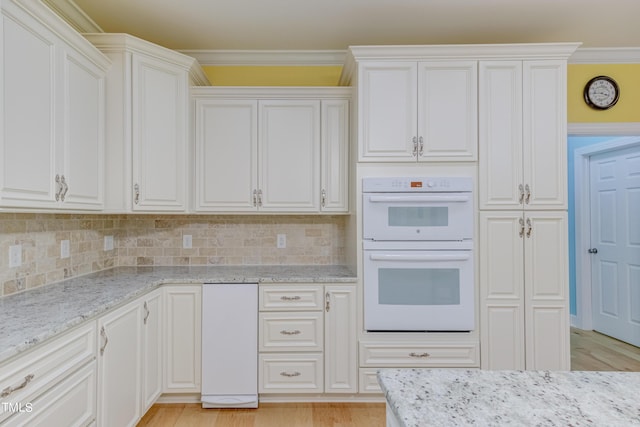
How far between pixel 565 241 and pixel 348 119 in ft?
5.74

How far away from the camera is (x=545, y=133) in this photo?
8.26 feet

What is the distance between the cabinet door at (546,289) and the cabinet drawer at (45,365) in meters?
2.59

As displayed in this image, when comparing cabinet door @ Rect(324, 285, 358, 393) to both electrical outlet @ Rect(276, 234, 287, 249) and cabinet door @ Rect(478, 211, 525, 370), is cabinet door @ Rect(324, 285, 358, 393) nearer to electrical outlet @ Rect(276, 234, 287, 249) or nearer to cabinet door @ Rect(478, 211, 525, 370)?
electrical outlet @ Rect(276, 234, 287, 249)

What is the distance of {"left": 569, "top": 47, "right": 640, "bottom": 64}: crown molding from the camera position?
311 centimetres

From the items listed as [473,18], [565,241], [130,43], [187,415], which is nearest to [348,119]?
[473,18]

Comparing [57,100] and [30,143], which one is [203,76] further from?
[30,143]

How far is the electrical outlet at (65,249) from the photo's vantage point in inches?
91.9

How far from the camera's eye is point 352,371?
8.30ft

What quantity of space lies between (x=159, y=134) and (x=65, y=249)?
0.96 m

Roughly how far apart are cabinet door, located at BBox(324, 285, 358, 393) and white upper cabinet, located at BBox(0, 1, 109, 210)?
5.51 ft

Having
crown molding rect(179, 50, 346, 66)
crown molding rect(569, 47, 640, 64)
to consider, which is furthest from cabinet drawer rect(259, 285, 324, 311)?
crown molding rect(569, 47, 640, 64)

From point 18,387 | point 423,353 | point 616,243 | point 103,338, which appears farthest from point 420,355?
point 616,243

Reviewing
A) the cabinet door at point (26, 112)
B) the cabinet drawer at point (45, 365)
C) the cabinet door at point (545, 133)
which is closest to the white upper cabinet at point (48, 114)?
the cabinet door at point (26, 112)

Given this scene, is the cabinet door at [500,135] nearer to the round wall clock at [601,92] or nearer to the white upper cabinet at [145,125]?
the round wall clock at [601,92]
